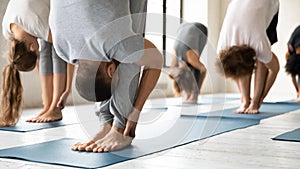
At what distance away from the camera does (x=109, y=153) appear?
2.02 metres

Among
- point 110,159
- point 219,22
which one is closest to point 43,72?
point 110,159

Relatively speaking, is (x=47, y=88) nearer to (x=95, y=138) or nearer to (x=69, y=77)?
(x=69, y=77)

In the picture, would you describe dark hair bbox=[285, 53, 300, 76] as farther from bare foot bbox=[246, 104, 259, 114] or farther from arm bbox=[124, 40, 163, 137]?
arm bbox=[124, 40, 163, 137]

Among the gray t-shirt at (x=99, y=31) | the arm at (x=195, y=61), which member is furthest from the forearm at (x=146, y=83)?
the arm at (x=195, y=61)

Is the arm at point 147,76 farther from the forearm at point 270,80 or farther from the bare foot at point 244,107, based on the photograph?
the forearm at point 270,80

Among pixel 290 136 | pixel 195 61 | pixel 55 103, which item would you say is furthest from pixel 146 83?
pixel 195 61

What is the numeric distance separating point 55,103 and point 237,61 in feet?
3.94

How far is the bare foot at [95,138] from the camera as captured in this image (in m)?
2.09

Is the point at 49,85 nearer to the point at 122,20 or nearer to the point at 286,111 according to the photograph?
the point at 122,20

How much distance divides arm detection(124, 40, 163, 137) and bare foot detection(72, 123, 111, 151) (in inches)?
5.3

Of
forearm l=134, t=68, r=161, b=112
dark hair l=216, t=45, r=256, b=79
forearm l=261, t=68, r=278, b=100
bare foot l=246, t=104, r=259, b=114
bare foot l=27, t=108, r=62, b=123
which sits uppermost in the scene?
forearm l=134, t=68, r=161, b=112

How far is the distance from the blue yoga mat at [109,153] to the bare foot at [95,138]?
1.3 inches

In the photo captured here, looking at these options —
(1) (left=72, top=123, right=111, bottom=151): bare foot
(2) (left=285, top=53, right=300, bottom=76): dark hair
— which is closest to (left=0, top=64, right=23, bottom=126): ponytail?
(1) (left=72, top=123, right=111, bottom=151): bare foot

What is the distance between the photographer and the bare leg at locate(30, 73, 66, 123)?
306 cm
